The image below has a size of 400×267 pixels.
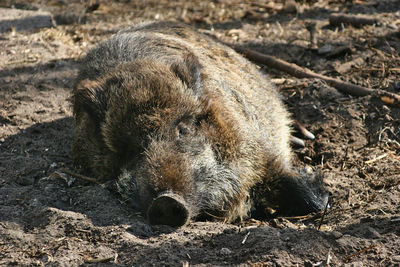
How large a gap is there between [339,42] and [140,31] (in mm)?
2603

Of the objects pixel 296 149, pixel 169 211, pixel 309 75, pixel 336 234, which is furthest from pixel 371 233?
pixel 309 75

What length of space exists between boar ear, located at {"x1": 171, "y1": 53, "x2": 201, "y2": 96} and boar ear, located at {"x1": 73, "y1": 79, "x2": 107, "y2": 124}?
0.62 meters

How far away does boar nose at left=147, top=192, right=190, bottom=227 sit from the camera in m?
3.38

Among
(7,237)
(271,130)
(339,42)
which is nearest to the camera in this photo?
(7,237)

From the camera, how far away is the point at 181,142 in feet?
12.7

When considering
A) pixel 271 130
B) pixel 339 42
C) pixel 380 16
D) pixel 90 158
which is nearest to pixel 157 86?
pixel 90 158

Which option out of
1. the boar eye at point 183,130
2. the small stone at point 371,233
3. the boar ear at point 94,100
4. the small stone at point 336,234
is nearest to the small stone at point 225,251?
the small stone at point 336,234

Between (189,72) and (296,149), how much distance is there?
1.63 meters

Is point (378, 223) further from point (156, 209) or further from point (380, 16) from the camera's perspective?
point (380, 16)

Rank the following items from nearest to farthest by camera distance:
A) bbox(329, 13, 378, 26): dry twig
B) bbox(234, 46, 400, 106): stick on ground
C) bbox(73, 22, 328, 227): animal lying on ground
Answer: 1. bbox(73, 22, 328, 227): animal lying on ground
2. bbox(234, 46, 400, 106): stick on ground
3. bbox(329, 13, 378, 26): dry twig

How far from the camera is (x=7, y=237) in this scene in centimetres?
340

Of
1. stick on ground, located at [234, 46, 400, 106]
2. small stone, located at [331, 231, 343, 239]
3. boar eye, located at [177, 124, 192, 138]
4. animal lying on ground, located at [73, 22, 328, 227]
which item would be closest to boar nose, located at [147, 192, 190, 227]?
animal lying on ground, located at [73, 22, 328, 227]

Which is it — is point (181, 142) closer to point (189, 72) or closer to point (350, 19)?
point (189, 72)

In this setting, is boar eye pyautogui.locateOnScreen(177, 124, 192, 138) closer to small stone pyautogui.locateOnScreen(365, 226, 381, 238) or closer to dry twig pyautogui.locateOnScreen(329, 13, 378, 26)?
small stone pyautogui.locateOnScreen(365, 226, 381, 238)
